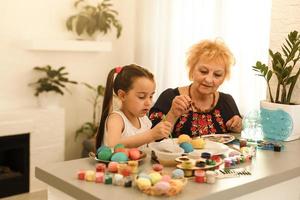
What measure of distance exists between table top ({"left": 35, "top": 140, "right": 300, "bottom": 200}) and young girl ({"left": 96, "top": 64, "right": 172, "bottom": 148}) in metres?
0.34

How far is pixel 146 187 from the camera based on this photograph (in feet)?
3.55

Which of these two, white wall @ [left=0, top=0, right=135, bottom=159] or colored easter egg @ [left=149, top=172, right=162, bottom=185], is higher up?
white wall @ [left=0, top=0, right=135, bottom=159]

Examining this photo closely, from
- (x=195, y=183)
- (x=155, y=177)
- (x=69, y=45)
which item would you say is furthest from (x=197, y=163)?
(x=69, y=45)

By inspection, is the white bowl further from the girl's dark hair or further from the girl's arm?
the girl's dark hair

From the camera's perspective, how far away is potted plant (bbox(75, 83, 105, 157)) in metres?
3.91

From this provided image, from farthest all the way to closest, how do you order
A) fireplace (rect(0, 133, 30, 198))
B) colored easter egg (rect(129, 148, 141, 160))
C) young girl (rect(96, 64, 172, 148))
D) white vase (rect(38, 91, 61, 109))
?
white vase (rect(38, 91, 61, 109)) < fireplace (rect(0, 133, 30, 198)) < young girl (rect(96, 64, 172, 148)) < colored easter egg (rect(129, 148, 141, 160))

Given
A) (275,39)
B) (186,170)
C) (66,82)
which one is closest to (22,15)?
(66,82)

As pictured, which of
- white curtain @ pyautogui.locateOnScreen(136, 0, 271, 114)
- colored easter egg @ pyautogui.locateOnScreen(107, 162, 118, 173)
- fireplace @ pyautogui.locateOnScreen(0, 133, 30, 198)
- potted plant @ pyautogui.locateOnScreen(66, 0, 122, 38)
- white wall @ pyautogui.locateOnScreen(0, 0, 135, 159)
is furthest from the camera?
potted plant @ pyautogui.locateOnScreen(66, 0, 122, 38)

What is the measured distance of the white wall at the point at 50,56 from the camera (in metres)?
3.53

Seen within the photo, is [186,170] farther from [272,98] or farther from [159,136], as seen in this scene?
[272,98]

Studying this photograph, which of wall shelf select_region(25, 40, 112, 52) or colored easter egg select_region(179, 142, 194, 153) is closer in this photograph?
colored easter egg select_region(179, 142, 194, 153)

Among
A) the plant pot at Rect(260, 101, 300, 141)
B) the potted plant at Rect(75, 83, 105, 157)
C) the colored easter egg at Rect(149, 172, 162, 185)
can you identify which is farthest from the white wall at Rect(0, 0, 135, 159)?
the colored easter egg at Rect(149, 172, 162, 185)

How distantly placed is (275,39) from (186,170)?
1.26m

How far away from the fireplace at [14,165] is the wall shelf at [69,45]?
78 centimetres
